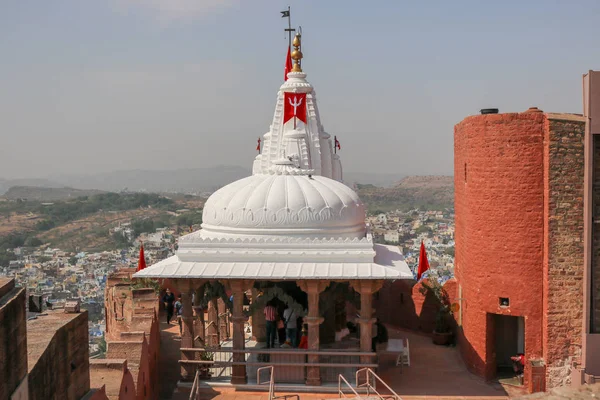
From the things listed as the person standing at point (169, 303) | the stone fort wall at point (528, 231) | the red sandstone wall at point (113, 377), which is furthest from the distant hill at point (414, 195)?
the red sandstone wall at point (113, 377)

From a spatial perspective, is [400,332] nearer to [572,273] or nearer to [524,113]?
[572,273]

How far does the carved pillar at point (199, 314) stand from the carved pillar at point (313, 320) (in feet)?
7.10

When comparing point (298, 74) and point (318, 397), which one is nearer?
point (318, 397)

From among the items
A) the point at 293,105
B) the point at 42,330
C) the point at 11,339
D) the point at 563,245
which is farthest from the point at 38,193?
the point at 11,339

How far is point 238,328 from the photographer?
44.8ft

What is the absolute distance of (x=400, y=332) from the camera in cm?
1880

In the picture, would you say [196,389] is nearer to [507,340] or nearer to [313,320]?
[313,320]

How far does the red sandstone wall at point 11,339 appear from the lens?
23.5 ft

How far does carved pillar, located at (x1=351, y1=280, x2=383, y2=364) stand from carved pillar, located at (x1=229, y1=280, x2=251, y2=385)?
2.23m

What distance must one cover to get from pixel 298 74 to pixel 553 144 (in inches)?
313

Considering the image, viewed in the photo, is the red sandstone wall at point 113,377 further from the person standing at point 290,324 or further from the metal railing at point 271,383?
the person standing at point 290,324

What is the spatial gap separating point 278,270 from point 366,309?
1883mm

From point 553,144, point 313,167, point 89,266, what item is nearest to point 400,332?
point 313,167

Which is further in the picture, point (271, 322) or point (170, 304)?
point (170, 304)
